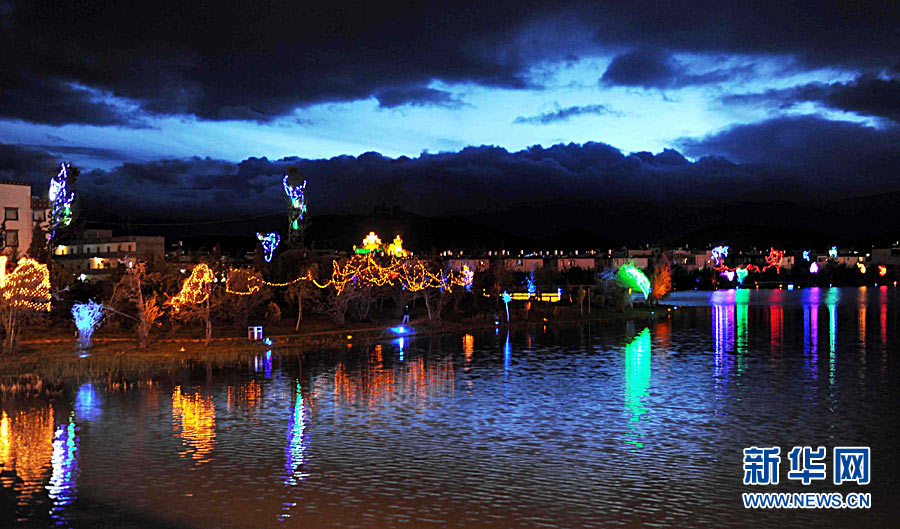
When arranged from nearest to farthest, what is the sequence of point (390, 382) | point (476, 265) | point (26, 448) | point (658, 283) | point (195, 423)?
point (26, 448)
point (195, 423)
point (390, 382)
point (476, 265)
point (658, 283)

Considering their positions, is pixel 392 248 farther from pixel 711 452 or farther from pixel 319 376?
pixel 711 452

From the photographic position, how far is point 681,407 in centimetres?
2408

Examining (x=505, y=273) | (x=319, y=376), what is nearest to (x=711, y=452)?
(x=319, y=376)

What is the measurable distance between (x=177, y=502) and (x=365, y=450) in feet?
16.2

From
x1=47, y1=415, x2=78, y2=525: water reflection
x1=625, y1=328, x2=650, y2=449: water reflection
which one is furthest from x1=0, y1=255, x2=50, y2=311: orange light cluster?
x1=625, y1=328, x2=650, y2=449: water reflection

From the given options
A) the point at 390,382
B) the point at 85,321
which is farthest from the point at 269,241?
the point at 390,382

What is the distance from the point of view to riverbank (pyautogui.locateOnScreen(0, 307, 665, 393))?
30.2m

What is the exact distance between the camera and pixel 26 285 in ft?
115

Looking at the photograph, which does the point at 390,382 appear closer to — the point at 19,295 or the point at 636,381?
the point at 636,381

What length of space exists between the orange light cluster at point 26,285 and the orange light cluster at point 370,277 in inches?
372

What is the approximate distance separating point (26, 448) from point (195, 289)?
2124cm

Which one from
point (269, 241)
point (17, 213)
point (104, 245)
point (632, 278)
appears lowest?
point (632, 278)

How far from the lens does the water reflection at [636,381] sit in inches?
807

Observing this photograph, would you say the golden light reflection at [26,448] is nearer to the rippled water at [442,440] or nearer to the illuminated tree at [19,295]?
the rippled water at [442,440]
